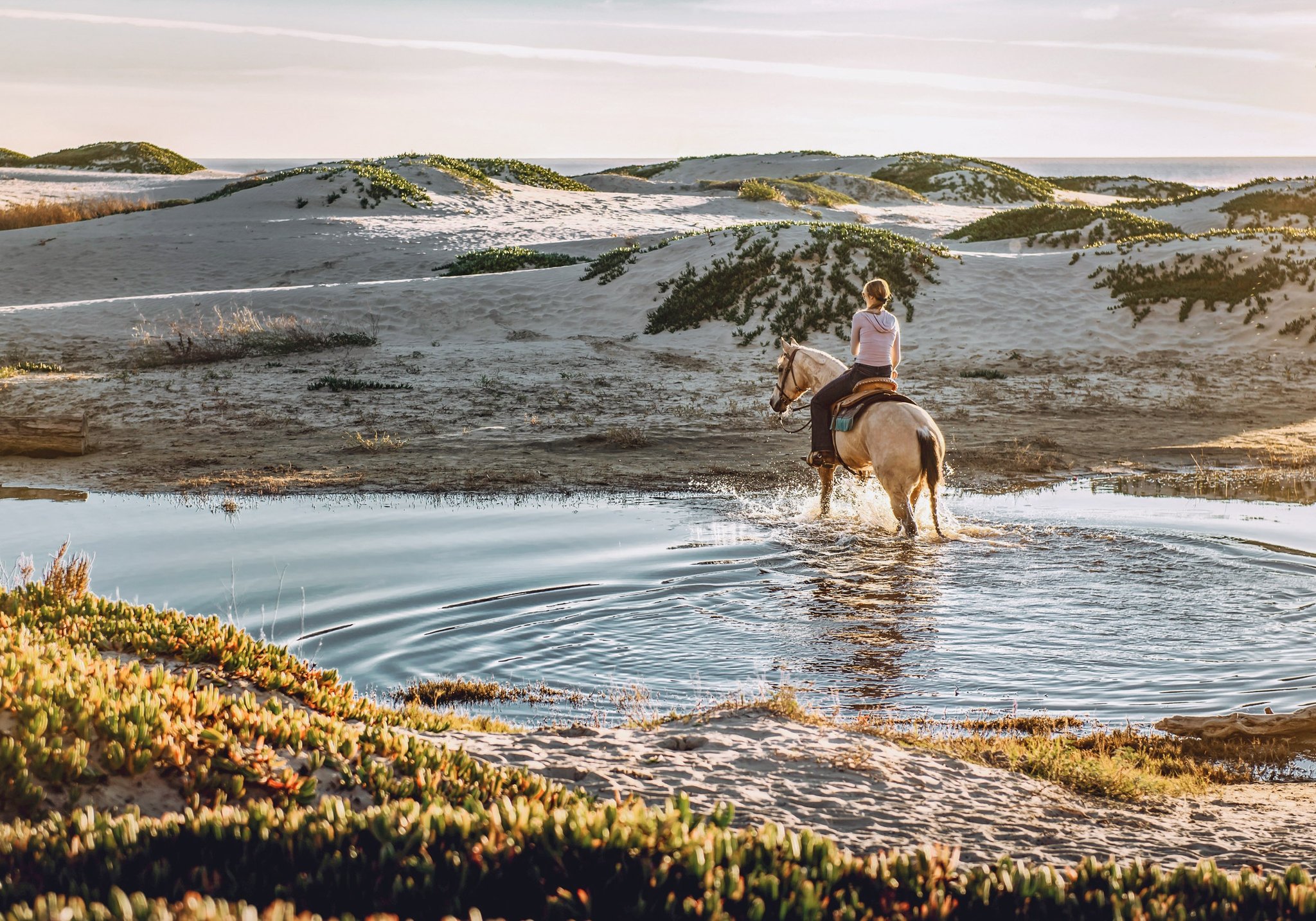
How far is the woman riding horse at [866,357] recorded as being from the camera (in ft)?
41.3

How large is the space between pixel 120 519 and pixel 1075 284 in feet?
76.6

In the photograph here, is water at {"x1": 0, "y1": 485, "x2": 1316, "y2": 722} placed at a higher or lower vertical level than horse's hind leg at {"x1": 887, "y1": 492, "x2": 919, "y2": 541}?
lower

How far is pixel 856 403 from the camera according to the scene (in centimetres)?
1268

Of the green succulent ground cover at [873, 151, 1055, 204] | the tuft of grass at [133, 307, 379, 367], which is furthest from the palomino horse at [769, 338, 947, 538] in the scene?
the green succulent ground cover at [873, 151, 1055, 204]

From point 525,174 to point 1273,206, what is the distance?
3558 centimetres

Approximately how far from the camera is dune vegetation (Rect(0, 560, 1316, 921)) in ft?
11.2

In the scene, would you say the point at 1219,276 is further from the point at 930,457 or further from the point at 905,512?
the point at 930,457

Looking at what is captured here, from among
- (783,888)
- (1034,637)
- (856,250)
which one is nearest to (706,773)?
(783,888)

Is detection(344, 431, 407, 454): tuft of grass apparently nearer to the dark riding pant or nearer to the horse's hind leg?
the dark riding pant

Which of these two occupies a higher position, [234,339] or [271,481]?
[234,339]

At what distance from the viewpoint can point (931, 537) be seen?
1245 cm

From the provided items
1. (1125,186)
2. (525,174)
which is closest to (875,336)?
(525,174)

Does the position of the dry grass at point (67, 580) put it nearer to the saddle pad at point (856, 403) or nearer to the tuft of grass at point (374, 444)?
the saddle pad at point (856, 403)

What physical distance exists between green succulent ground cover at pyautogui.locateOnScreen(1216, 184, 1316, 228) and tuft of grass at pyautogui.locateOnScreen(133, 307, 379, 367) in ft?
111
